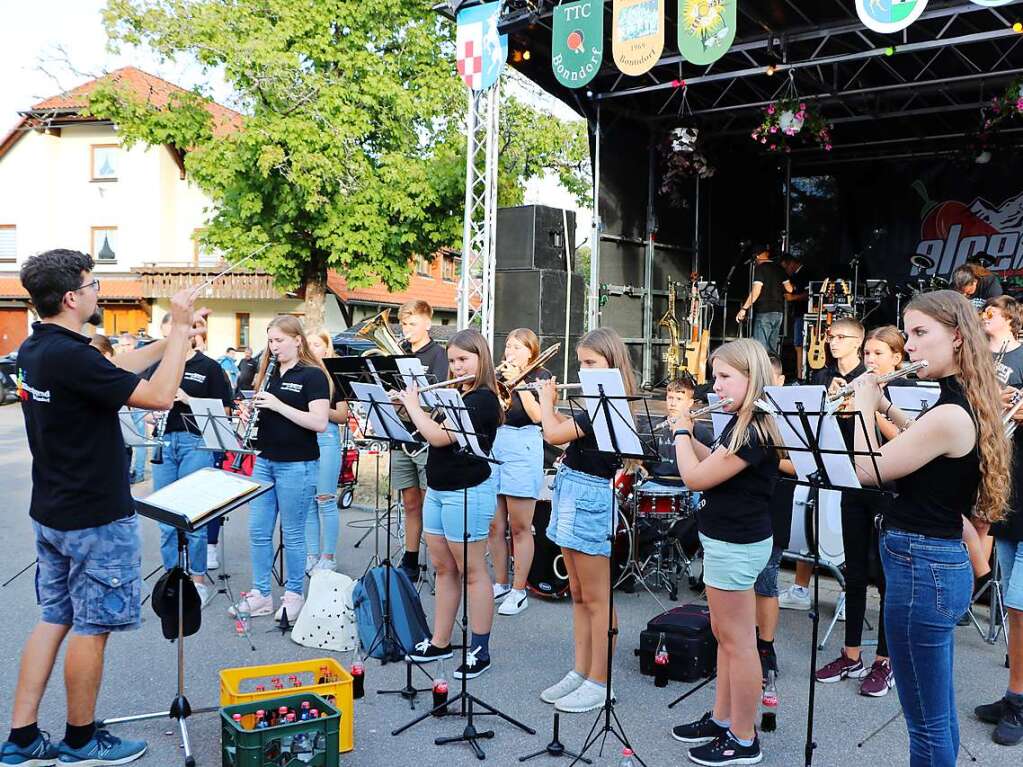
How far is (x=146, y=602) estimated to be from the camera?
617 cm

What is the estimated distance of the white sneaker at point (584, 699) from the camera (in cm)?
437

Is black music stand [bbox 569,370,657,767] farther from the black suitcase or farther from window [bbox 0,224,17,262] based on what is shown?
window [bbox 0,224,17,262]

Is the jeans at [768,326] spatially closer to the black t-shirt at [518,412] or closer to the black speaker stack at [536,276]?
the black speaker stack at [536,276]

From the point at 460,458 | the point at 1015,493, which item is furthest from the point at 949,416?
the point at 460,458

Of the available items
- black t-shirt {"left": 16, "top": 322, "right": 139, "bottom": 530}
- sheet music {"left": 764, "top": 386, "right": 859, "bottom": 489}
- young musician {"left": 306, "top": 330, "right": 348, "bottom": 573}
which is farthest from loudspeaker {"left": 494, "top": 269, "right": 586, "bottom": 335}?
sheet music {"left": 764, "top": 386, "right": 859, "bottom": 489}

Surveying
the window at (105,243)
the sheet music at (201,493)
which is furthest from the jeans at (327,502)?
the window at (105,243)

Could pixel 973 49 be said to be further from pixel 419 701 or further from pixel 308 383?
pixel 419 701

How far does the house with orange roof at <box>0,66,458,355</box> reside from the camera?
27.9 m

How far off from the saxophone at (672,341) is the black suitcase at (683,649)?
797 cm

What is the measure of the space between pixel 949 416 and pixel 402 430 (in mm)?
2912

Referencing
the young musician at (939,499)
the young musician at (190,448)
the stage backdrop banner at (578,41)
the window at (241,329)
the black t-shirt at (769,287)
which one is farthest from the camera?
the window at (241,329)

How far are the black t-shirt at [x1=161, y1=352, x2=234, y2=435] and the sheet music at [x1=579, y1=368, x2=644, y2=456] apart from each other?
3.36 m

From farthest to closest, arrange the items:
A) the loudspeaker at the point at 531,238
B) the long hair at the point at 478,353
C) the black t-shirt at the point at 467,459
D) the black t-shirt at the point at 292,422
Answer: the loudspeaker at the point at 531,238 < the black t-shirt at the point at 292,422 < the long hair at the point at 478,353 < the black t-shirt at the point at 467,459

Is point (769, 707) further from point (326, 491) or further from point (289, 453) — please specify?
point (326, 491)
